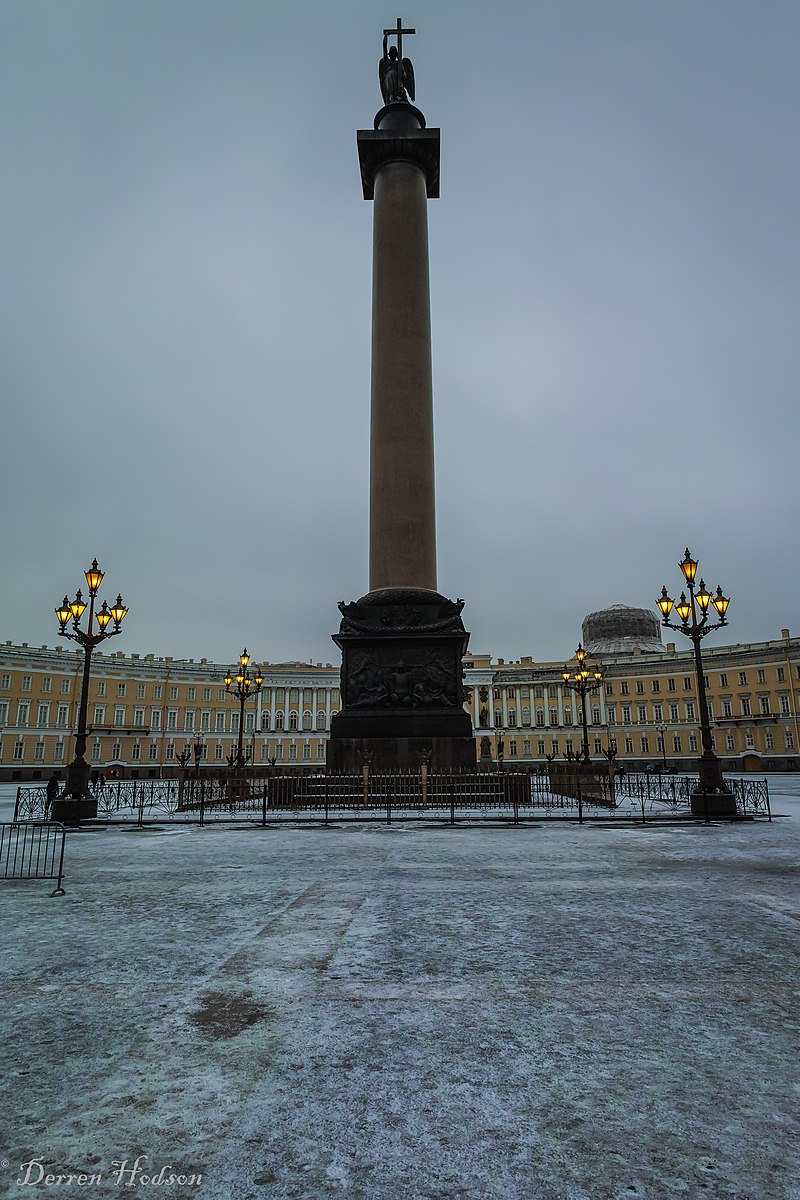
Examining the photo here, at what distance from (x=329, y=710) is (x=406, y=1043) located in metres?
97.9

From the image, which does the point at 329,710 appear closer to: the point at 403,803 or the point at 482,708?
the point at 482,708

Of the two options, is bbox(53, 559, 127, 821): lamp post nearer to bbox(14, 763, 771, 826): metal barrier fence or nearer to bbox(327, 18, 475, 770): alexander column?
bbox(14, 763, 771, 826): metal barrier fence

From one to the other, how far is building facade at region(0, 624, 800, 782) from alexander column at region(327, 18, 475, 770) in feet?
152

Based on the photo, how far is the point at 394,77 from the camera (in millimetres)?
34156

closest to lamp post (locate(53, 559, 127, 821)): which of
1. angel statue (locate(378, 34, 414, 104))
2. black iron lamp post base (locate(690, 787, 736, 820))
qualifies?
black iron lamp post base (locate(690, 787, 736, 820))

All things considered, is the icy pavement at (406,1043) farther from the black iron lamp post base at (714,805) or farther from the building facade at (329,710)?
the building facade at (329,710)

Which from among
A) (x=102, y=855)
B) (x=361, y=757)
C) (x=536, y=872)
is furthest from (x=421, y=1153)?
(x=361, y=757)

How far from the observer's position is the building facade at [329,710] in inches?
3120

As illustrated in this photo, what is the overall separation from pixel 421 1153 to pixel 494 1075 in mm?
783

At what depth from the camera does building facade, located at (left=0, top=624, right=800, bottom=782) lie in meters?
79.2

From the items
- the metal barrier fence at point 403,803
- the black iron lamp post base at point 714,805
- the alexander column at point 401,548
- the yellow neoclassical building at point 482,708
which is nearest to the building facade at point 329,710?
the yellow neoclassical building at point 482,708

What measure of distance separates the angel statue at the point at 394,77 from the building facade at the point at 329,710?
48.8 metres

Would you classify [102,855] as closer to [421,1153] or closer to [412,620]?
[421,1153]

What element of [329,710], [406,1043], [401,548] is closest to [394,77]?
[401,548]
